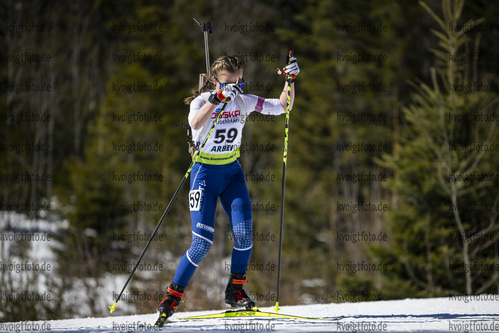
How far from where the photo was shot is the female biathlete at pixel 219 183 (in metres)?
4.79

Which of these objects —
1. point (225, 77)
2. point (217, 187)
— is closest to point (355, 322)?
point (217, 187)

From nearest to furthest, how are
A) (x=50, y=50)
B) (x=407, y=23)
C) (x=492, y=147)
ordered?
1. (x=492, y=147)
2. (x=407, y=23)
3. (x=50, y=50)

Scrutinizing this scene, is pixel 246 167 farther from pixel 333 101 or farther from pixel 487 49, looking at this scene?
pixel 487 49

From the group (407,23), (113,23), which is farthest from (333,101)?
(113,23)

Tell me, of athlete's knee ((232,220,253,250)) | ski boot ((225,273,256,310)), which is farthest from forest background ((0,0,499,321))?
athlete's knee ((232,220,253,250))

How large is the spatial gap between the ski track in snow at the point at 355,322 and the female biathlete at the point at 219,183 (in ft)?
1.14

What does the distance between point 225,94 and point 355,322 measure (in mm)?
2227

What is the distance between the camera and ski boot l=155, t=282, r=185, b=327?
4.72 meters

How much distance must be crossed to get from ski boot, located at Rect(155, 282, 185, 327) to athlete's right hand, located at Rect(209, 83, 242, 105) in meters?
1.59

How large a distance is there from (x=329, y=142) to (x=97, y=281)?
12676 mm

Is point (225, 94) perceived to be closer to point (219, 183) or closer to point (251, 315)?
point (219, 183)

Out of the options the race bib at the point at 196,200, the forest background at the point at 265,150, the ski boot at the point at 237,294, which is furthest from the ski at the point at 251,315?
the forest background at the point at 265,150

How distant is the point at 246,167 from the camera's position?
2392cm

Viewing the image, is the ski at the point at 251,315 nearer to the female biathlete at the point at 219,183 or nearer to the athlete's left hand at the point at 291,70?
the female biathlete at the point at 219,183
